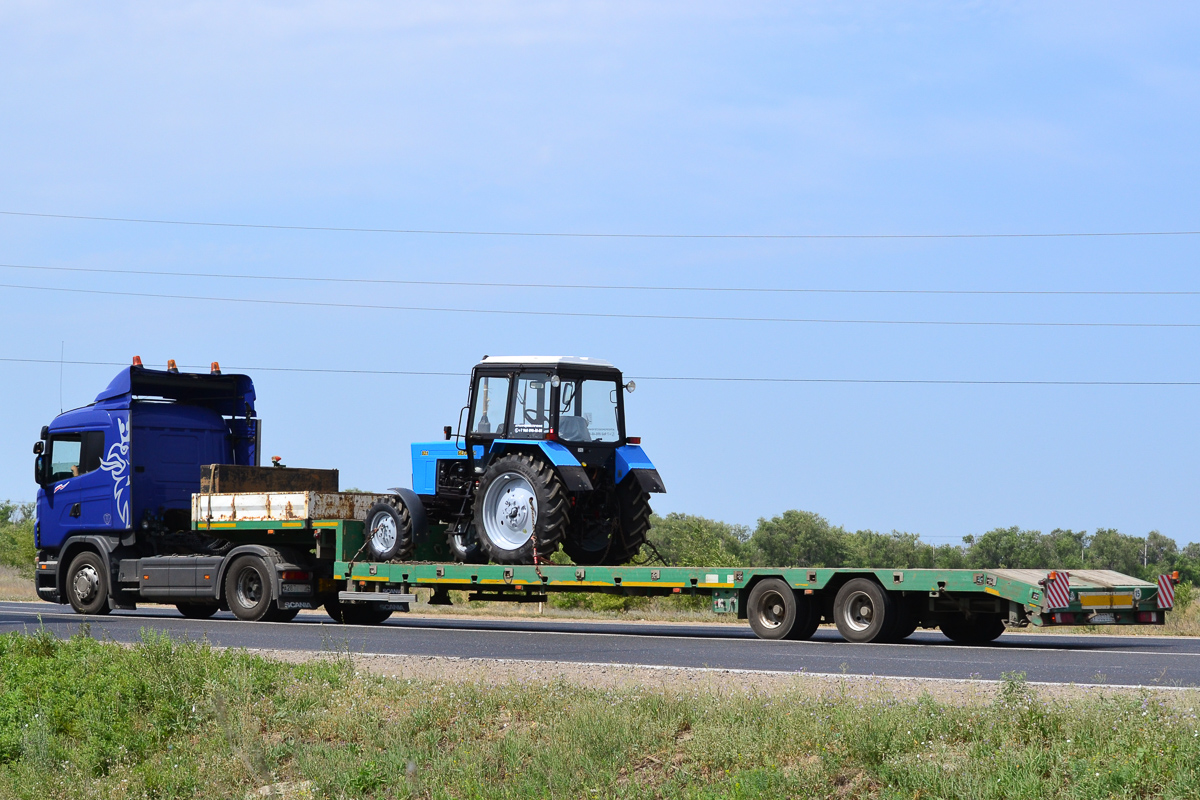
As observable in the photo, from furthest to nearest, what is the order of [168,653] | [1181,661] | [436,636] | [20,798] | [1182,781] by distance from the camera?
[436,636], [1181,661], [168,653], [20,798], [1182,781]

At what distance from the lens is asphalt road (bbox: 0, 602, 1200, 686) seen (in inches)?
499

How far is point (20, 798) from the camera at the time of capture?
32.3ft

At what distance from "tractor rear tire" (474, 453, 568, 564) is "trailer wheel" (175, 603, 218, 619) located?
578 cm

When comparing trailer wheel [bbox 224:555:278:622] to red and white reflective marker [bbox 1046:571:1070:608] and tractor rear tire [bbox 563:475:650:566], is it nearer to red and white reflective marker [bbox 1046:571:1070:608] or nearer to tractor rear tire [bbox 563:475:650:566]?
tractor rear tire [bbox 563:475:650:566]

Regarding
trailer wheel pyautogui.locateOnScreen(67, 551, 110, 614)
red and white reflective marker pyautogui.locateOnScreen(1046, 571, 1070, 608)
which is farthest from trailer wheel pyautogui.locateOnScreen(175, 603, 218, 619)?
red and white reflective marker pyautogui.locateOnScreen(1046, 571, 1070, 608)

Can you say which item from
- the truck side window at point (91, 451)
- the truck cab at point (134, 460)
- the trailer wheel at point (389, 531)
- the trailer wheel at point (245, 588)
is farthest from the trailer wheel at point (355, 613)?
the truck side window at point (91, 451)

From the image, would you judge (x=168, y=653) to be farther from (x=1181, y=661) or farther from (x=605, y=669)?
(x=1181, y=661)

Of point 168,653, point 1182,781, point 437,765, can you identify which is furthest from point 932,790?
point 168,653

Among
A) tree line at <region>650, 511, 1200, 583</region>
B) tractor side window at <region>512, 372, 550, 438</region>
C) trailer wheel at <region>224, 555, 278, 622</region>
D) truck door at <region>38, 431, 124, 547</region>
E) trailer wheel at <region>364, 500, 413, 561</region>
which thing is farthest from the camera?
A: tree line at <region>650, 511, 1200, 583</region>

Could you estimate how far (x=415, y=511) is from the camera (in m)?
20.0

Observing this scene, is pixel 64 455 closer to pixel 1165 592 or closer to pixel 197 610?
pixel 197 610

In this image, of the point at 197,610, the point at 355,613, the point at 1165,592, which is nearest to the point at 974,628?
the point at 1165,592

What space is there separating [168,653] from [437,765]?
13.7ft

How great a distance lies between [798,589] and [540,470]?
394 centimetres
